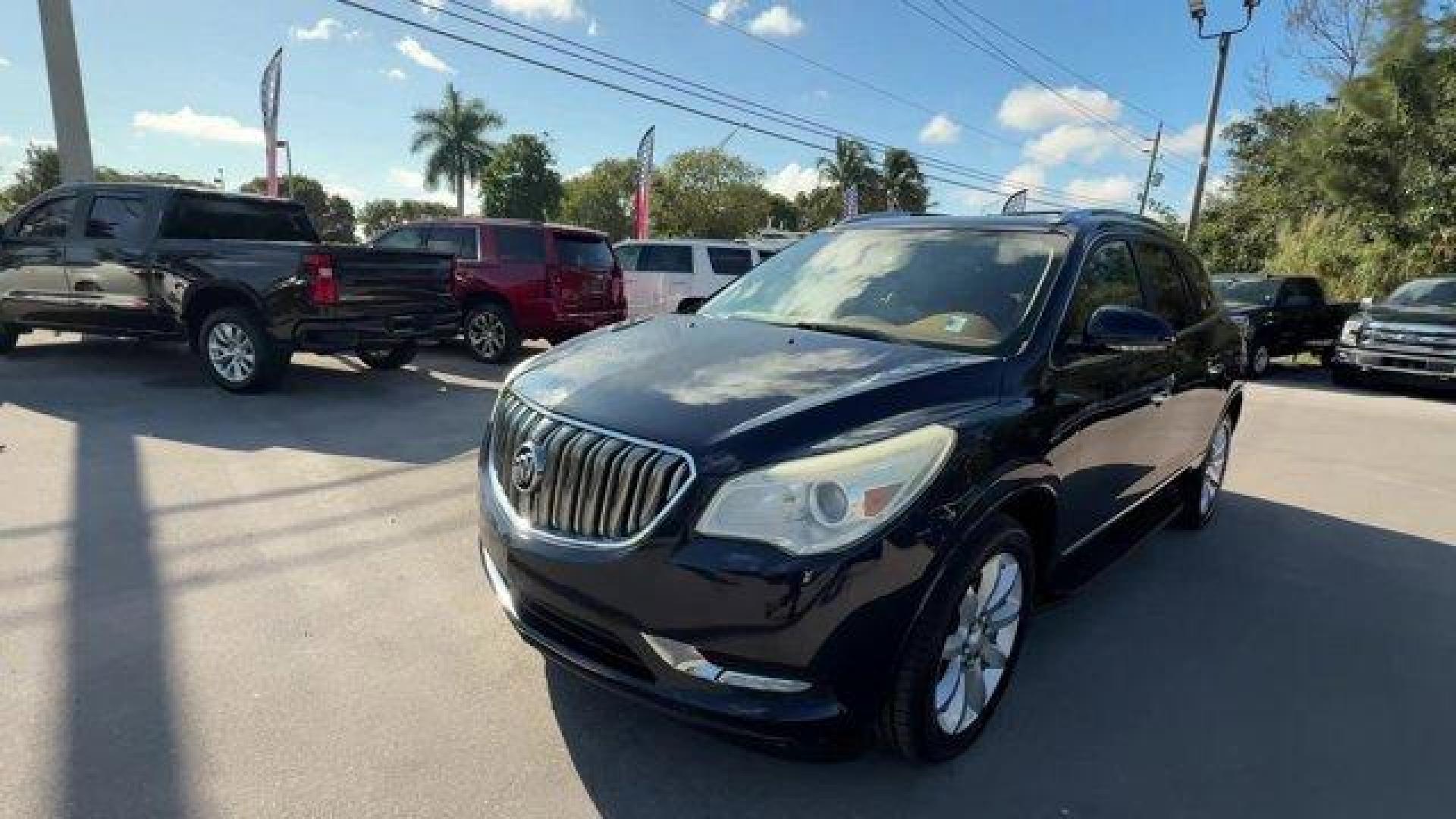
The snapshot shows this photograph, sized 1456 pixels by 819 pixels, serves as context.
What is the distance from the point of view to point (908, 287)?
3.72 meters

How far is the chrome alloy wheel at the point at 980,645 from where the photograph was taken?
275cm

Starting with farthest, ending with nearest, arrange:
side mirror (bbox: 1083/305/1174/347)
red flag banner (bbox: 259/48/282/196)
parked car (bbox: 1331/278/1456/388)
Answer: red flag banner (bbox: 259/48/282/196), parked car (bbox: 1331/278/1456/388), side mirror (bbox: 1083/305/1174/347)

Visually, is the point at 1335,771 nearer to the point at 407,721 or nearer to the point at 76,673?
the point at 407,721

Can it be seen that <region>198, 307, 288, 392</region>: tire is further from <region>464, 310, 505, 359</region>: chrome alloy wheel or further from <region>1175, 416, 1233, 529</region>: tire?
<region>1175, 416, 1233, 529</region>: tire

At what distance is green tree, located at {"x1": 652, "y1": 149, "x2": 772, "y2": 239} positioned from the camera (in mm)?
68688

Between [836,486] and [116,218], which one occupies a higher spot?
[116,218]

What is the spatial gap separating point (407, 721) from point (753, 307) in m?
2.20

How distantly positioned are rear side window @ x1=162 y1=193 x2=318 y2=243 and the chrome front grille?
6.93m

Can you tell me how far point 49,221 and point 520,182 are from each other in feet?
204

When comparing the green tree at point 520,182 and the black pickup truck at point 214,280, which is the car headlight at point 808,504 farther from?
the green tree at point 520,182

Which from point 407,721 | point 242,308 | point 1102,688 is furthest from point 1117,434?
point 242,308

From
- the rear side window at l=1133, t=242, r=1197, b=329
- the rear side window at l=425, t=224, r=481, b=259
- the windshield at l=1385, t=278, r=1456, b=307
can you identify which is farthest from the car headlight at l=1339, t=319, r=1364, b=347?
the rear side window at l=425, t=224, r=481, b=259

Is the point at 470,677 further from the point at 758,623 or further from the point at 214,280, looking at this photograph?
the point at 214,280

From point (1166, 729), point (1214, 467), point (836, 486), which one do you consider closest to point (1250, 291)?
point (1214, 467)
